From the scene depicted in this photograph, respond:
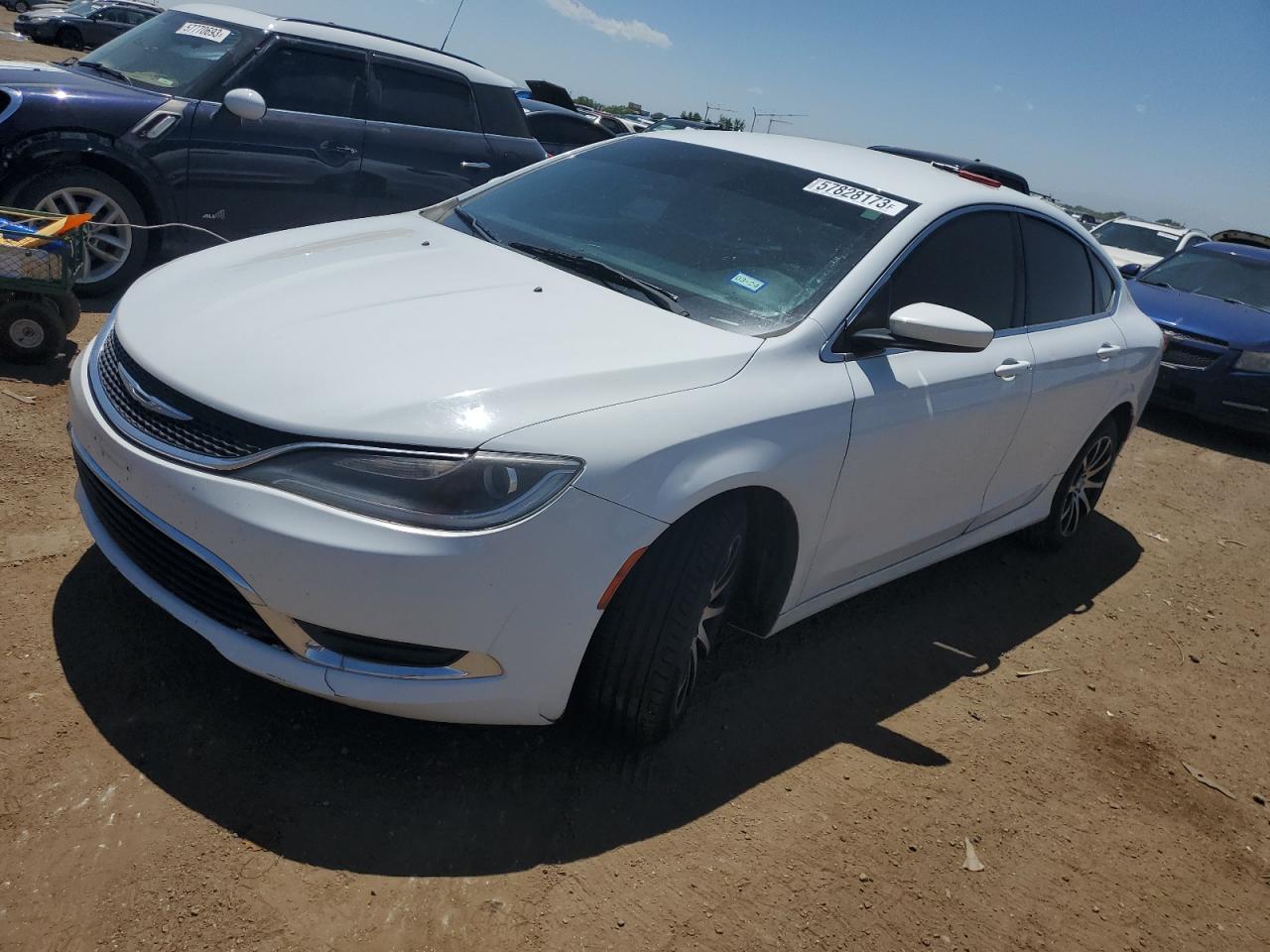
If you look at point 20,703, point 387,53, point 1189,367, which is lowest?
point 20,703

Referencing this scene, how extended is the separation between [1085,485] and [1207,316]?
15.1 feet

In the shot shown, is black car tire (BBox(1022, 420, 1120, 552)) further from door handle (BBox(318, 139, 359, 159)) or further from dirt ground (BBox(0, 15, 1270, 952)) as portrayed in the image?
door handle (BBox(318, 139, 359, 159))

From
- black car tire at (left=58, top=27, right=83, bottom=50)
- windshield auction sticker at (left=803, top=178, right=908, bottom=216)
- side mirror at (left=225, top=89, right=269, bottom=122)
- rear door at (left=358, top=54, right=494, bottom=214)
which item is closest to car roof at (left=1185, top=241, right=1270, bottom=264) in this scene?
rear door at (left=358, top=54, right=494, bottom=214)

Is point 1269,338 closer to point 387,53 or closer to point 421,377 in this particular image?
point 387,53

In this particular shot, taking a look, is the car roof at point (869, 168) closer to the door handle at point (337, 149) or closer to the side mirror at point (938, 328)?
the side mirror at point (938, 328)

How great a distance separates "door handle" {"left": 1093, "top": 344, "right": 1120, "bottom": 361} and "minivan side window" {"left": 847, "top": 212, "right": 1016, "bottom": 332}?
731 millimetres

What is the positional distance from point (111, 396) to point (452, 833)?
4.62ft

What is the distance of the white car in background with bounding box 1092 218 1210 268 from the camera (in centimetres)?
1501

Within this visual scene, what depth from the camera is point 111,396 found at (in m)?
2.60

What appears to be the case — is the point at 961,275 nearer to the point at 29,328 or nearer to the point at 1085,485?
the point at 1085,485

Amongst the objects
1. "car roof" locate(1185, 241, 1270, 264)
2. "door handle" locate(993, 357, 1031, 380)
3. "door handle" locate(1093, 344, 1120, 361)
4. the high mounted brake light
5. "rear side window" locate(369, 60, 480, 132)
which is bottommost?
"door handle" locate(993, 357, 1031, 380)

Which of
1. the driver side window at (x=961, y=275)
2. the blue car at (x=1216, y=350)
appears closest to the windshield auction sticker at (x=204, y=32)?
the driver side window at (x=961, y=275)

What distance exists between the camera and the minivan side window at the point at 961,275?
10.5 ft

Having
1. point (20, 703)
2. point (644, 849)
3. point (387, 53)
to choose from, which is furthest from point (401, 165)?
point (644, 849)
